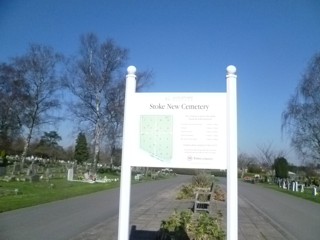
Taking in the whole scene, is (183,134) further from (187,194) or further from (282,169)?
(282,169)

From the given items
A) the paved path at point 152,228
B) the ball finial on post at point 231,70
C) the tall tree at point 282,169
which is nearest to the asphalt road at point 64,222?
the paved path at point 152,228

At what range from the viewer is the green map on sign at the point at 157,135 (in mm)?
5254

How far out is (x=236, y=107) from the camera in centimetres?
520

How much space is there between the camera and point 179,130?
5242 mm

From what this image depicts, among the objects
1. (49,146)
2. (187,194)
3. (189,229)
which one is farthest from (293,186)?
(49,146)

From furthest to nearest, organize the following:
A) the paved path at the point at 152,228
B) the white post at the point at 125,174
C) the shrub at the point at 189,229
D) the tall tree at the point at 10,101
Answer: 1. the tall tree at the point at 10,101
2. the paved path at the point at 152,228
3. the shrub at the point at 189,229
4. the white post at the point at 125,174

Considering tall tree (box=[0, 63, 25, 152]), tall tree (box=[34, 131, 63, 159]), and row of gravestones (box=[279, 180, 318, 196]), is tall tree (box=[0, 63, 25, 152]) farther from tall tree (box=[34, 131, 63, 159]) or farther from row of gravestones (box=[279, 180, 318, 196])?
row of gravestones (box=[279, 180, 318, 196])

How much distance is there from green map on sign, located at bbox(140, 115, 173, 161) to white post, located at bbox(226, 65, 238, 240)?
759mm

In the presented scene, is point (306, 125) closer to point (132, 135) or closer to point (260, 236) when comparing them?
point (260, 236)

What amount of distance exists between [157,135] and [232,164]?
3.44 ft

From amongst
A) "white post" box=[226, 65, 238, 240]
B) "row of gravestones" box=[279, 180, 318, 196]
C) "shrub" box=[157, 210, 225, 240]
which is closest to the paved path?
"shrub" box=[157, 210, 225, 240]

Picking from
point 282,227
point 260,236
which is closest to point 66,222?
point 260,236

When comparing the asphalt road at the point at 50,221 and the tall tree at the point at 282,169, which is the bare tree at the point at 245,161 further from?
the asphalt road at the point at 50,221

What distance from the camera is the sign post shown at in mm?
5094
